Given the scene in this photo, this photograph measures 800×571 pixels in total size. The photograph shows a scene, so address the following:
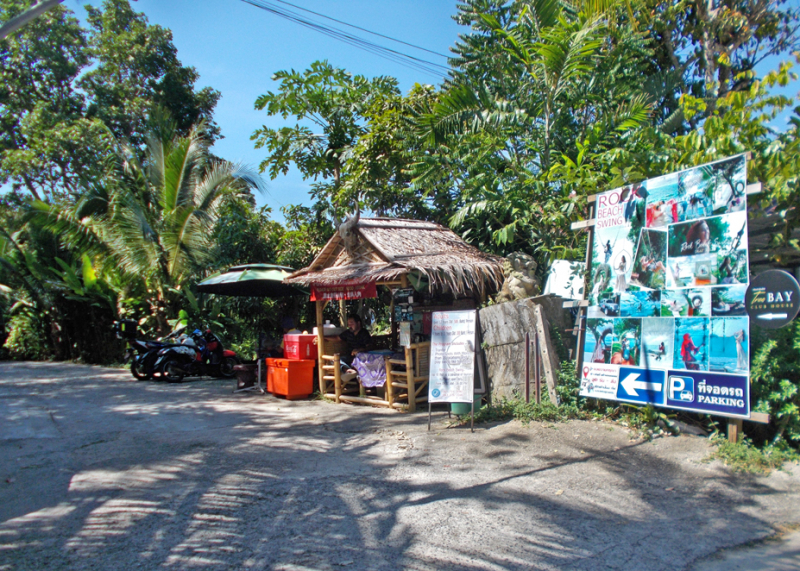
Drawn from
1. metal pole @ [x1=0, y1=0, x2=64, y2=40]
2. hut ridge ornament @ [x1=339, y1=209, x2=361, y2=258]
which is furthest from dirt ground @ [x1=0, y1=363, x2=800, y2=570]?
metal pole @ [x1=0, y1=0, x2=64, y2=40]

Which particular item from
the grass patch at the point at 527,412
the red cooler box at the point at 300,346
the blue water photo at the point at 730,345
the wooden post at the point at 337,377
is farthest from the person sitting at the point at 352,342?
the blue water photo at the point at 730,345

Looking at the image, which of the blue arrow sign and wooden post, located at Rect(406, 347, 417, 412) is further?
wooden post, located at Rect(406, 347, 417, 412)

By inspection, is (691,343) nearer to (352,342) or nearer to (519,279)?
(519,279)

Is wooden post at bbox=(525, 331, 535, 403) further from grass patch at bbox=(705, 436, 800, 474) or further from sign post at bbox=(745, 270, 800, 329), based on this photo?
sign post at bbox=(745, 270, 800, 329)

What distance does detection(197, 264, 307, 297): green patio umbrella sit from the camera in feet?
37.2

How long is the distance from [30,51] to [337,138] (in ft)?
51.0

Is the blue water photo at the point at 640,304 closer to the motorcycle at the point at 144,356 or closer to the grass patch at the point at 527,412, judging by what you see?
the grass patch at the point at 527,412

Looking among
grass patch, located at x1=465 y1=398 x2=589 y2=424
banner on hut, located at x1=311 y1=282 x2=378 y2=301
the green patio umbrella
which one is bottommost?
grass patch, located at x1=465 y1=398 x2=589 y2=424

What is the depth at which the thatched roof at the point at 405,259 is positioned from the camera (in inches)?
342

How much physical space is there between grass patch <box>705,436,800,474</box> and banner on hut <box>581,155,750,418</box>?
383 mm

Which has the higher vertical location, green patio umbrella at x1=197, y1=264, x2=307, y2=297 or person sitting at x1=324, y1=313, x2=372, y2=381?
green patio umbrella at x1=197, y1=264, x2=307, y2=297

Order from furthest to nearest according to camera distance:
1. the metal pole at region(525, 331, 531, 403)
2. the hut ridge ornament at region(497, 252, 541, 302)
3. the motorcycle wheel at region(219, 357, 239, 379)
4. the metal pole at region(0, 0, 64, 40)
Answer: the motorcycle wheel at region(219, 357, 239, 379) → the hut ridge ornament at region(497, 252, 541, 302) → the metal pole at region(525, 331, 531, 403) → the metal pole at region(0, 0, 64, 40)

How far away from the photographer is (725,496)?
195 inches

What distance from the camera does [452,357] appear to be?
24.1 feet
